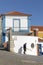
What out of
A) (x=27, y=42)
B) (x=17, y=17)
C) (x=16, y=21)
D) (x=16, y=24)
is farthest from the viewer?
(x=17, y=17)

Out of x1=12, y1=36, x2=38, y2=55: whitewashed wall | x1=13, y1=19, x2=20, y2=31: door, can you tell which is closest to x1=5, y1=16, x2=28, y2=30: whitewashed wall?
x1=13, y1=19, x2=20, y2=31: door

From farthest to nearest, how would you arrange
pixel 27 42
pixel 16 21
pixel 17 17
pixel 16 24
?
1. pixel 17 17
2. pixel 16 21
3. pixel 16 24
4. pixel 27 42

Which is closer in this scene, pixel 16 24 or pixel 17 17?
pixel 16 24

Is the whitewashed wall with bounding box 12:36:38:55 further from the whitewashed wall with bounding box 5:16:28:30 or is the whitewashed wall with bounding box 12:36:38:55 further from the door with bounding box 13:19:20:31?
the whitewashed wall with bounding box 5:16:28:30

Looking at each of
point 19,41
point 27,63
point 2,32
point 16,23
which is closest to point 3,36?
point 2,32

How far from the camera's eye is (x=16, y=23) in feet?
124

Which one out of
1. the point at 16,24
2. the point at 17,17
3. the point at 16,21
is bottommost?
the point at 16,24

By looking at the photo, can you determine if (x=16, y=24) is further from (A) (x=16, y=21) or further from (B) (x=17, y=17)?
(B) (x=17, y=17)

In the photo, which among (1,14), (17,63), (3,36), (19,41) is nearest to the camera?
(17,63)

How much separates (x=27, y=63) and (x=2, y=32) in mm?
21844

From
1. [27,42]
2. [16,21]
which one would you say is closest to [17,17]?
[16,21]

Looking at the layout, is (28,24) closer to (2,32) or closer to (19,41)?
(2,32)

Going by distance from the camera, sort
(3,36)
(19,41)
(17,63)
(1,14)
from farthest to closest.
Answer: (1,14)
(3,36)
(19,41)
(17,63)

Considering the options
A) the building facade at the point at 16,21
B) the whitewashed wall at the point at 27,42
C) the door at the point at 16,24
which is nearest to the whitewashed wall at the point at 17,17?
the building facade at the point at 16,21
